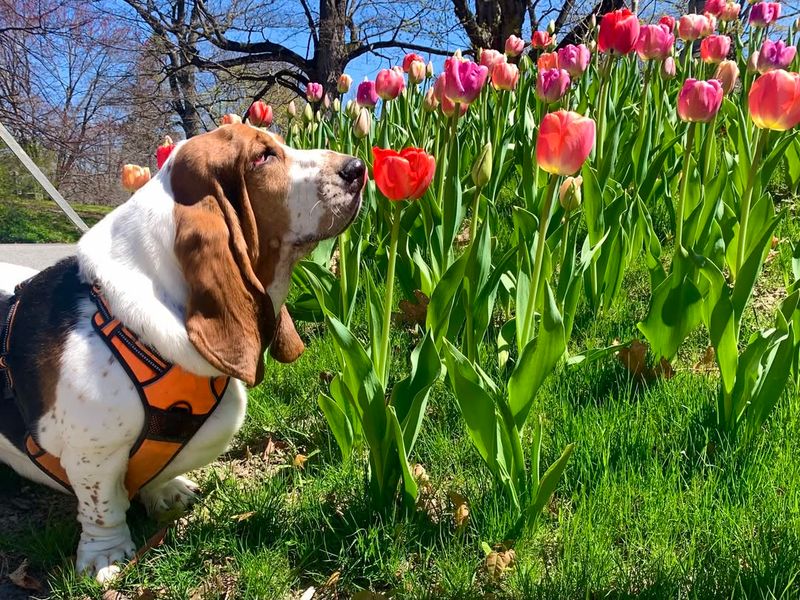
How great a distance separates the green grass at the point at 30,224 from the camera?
610 centimetres

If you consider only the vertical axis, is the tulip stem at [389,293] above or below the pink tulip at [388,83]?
below

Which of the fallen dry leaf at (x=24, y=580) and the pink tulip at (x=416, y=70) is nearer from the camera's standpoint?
the fallen dry leaf at (x=24, y=580)

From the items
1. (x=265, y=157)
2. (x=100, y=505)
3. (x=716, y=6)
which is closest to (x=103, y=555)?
(x=100, y=505)

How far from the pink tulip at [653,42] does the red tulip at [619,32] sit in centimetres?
18

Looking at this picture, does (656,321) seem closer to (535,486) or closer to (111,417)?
(535,486)

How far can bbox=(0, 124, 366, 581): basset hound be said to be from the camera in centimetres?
182

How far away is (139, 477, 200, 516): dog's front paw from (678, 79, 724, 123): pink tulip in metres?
2.26

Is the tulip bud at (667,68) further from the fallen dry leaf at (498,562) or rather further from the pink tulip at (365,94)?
the fallen dry leaf at (498,562)

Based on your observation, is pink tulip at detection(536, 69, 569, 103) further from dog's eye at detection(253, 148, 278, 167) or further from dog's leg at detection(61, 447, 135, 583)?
dog's leg at detection(61, 447, 135, 583)

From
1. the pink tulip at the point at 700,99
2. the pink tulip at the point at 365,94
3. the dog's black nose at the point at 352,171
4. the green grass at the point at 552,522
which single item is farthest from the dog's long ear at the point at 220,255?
the pink tulip at the point at 365,94

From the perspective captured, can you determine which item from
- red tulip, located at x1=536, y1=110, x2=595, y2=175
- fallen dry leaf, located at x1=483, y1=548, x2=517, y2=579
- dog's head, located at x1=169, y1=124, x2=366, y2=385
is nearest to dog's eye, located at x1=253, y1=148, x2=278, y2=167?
dog's head, located at x1=169, y1=124, x2=366, y2=385

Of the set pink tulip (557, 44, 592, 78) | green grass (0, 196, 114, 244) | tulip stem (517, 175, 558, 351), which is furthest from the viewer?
green grass (0, 196, 114, 244)

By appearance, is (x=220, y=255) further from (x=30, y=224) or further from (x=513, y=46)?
(x=30, y=224)

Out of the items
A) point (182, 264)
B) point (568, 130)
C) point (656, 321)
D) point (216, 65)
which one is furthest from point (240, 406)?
point (216, 65)
